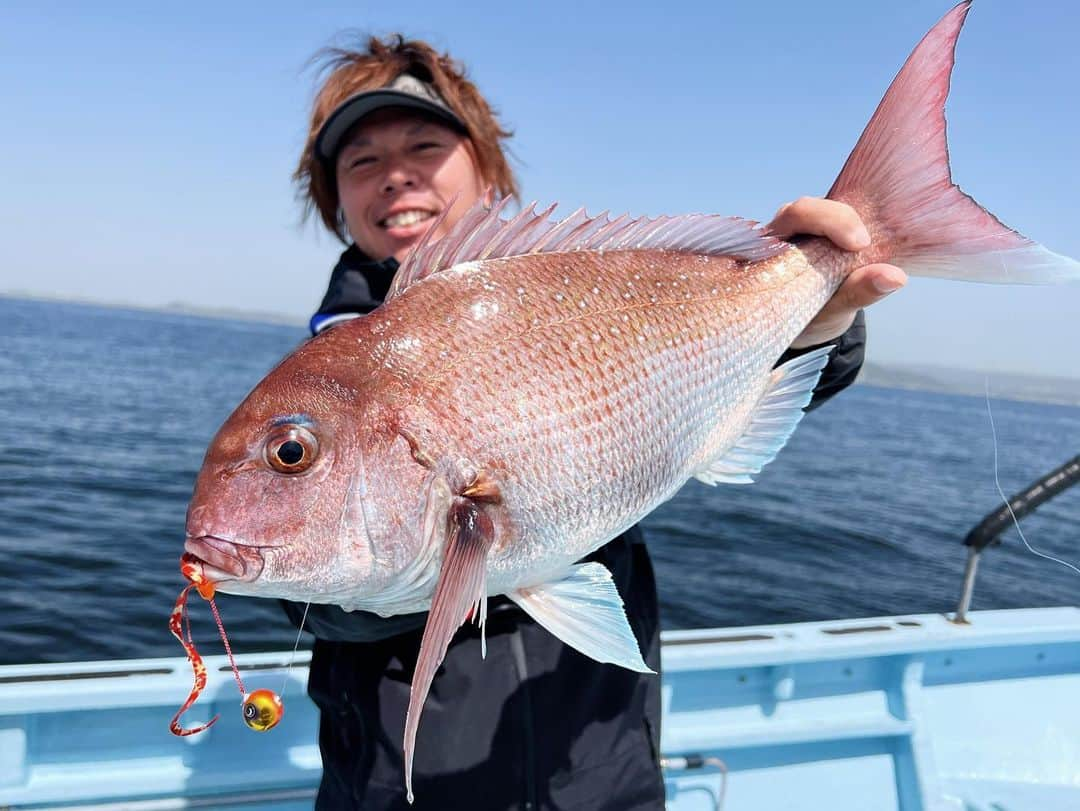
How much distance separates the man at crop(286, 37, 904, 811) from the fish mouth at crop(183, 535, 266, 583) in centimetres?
55

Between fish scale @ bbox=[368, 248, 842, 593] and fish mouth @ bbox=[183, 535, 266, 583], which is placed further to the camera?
fish scale @ bbox=[368, 248, 842, 593]

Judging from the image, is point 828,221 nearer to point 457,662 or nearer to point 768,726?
point 457,662

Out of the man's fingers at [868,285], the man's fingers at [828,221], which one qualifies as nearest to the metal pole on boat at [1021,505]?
the man's fingers at [868,285]

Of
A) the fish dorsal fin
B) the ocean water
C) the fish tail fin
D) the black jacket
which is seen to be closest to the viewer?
the fish dorsal fin

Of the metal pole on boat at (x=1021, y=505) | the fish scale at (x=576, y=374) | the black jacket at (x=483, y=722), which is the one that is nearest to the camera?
the fish scale at (x=576, y=374)

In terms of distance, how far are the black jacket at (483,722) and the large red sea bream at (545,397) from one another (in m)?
0.46

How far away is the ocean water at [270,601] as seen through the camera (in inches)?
310

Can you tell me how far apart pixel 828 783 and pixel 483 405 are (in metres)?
3.09

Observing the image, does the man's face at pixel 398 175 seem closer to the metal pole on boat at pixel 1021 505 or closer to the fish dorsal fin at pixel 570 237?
the fish dorsal fin at pixel 570 237

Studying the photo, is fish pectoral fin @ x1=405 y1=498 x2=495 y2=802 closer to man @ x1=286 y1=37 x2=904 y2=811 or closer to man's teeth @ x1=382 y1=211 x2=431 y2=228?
man @ x1=286 y1=37 x2=904 y2=811

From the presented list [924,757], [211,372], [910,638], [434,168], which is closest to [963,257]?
[434,168]

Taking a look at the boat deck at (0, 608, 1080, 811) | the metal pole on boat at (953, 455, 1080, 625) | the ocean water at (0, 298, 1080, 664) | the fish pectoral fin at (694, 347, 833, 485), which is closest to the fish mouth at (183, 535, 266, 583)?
the fish pectoral fin at (694, 347, 833, 485)

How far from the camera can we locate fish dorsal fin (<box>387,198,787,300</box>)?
149cm

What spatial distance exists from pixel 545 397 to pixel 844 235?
3.24ft
